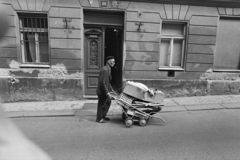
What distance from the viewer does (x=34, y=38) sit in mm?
6859

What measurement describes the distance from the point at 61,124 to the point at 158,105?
2.73m

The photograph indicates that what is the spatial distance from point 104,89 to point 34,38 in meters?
4.52

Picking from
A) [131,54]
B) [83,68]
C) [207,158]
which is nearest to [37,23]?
[83,68]

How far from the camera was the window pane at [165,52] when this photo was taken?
747 cm

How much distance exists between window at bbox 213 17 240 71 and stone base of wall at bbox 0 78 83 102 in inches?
260

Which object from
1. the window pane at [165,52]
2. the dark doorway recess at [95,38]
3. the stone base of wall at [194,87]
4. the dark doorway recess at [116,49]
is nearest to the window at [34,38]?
the dark doorway recess at [95,38]

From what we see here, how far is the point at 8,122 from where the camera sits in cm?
102

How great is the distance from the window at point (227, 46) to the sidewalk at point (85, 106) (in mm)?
1764

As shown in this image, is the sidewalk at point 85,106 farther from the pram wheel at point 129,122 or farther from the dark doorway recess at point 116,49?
the dark doorway recess at point 116,49

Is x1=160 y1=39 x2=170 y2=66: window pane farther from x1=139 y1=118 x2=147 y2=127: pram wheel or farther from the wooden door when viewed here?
x1=139 y1=118 x2=147 y2=127: pram wheel

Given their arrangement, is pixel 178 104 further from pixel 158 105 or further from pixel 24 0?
pixel 24 0

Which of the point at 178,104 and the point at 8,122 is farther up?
the point at 8,122

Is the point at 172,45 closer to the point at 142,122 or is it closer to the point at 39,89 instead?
the point at 142,122

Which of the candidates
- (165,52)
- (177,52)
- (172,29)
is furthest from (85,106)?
(172,29)
